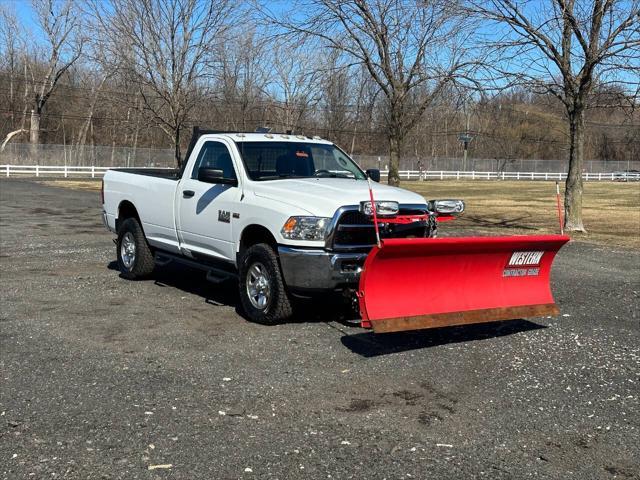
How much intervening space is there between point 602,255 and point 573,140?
13.6 feet

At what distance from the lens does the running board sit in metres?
7.99

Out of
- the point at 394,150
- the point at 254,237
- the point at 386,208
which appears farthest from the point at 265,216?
the point at 394,150

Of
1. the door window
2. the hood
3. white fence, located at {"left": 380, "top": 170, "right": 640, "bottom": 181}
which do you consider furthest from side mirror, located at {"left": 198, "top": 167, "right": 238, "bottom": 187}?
white fence, located at {"left": 380, "top": 170, "right": 640, "bottom": 181}

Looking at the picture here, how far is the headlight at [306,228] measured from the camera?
674 centimetres

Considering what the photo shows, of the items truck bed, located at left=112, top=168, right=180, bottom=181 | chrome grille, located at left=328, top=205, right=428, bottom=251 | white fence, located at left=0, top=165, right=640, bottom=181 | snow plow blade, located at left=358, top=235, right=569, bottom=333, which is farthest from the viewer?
white fence, located at left=0, top=165, right=640, bottom=181

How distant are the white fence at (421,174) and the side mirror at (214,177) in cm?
4577

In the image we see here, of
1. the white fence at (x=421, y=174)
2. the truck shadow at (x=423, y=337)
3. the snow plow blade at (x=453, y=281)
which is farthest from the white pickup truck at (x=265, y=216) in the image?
the white fence at (x=421, y=174)

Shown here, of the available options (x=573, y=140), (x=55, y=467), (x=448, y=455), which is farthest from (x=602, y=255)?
(x=55, y=467)

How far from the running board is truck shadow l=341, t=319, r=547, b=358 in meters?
1.79

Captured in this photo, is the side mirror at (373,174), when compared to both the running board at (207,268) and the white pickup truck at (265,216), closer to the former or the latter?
the white pickup truck at (265,216)

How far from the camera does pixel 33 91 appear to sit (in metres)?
64.4

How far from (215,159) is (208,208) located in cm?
67

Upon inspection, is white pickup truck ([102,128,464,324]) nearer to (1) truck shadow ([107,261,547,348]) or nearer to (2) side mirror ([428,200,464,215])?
(2) side mirror ([428,200,464,215])

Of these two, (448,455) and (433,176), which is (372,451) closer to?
(448,455)
